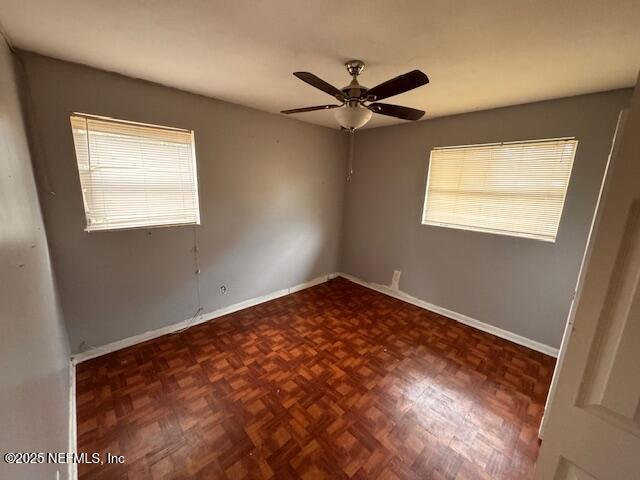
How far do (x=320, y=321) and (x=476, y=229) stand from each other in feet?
6.41

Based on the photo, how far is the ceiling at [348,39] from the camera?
1.12 m

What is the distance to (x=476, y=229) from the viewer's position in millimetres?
2686

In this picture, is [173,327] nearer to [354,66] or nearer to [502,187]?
[354,66]

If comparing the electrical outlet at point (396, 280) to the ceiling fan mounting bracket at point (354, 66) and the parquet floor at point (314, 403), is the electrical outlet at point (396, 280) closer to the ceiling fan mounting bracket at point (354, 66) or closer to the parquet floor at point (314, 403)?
the parquet floor at point (314, 403)

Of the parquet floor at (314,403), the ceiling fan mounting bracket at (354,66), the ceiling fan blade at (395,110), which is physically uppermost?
the ceiling fan mounting bracket at (354,66)

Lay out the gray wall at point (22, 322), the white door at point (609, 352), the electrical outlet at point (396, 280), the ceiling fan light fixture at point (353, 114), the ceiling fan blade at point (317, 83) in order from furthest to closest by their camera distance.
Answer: the electrical outlet at point (396, 280)
the ceiling fan light fixture at point (353, 114)
the ceiling fan blade at point (317, 83)
the gray wall at point (22, 322)
the white door at point (609, 352)

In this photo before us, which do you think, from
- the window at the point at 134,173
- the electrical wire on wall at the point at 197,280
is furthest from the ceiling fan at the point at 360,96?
the electrical wire on wall at the point at 197,280

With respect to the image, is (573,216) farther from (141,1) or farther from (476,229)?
(141,1)

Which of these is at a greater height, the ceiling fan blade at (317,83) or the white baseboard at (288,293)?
the ceiling fan blade at (317,83)

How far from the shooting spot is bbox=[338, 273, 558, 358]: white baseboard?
7.86 feet

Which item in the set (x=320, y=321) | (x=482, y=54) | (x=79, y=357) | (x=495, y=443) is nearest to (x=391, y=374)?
(x=495, y=443)

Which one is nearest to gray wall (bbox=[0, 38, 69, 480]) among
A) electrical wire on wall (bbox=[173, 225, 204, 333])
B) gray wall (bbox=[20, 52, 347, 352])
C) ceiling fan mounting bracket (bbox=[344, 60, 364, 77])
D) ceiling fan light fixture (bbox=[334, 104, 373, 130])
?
gray wall (bbox=[20, 52, 347, 352])

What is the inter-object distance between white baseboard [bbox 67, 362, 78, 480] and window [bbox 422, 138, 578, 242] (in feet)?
11.1

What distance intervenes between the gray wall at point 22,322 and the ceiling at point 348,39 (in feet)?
1.54
